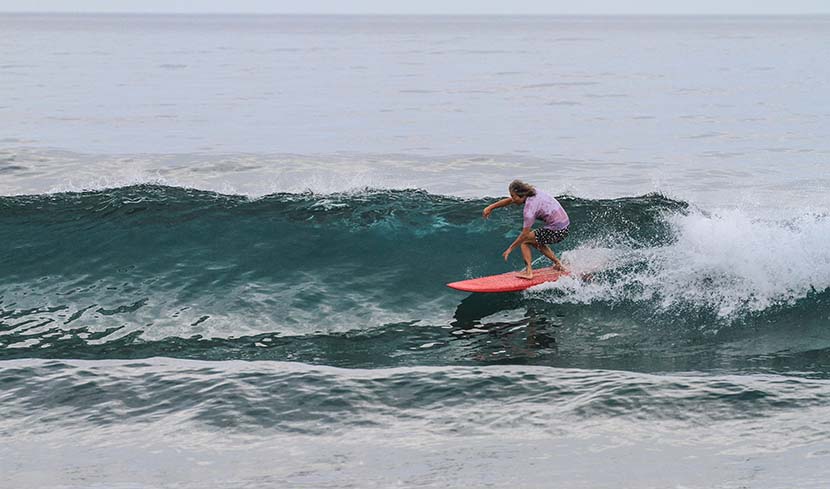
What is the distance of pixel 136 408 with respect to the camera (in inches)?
420

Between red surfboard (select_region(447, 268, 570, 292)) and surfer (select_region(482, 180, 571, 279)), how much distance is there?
14 cm

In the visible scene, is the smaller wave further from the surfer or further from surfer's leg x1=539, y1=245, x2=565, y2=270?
surfer's leg x1=539, y1=245, x2=565, y2=270

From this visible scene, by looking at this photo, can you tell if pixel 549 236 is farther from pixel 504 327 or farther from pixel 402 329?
pixel 402 329

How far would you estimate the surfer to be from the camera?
48.0 ft

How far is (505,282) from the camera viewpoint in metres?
15.1

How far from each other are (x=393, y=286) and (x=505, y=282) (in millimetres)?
2001

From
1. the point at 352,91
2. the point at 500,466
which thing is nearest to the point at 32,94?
the point at 352,91

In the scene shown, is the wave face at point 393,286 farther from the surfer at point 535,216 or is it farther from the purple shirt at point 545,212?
the purple shirt at point 545,212

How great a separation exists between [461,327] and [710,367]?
3510mm

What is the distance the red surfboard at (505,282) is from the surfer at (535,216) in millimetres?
142

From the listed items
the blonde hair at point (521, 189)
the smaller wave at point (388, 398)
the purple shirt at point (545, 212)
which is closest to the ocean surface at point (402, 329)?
the smaller wave at point (388, 398)

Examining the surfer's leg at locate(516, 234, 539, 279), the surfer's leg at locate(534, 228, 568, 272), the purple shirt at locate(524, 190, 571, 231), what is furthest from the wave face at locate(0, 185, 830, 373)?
the purple shirt at locate(524, 190, 571, 231)

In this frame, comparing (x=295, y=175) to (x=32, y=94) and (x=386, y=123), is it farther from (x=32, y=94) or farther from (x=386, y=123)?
(x=32, y=94)

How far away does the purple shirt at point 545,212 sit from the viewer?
14.7m
